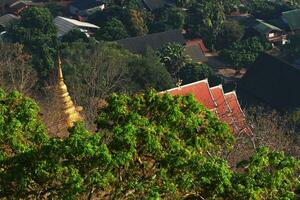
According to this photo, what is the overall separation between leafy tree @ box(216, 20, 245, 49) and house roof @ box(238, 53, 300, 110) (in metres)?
7.95

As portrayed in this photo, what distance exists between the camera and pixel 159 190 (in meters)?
7.83

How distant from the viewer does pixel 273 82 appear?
34375 mm

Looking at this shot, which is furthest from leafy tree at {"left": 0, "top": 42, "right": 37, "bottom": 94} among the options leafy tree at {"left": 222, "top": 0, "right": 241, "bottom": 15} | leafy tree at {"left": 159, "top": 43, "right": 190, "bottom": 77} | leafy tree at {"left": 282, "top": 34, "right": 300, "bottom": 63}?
leafy tree at {"left": 222, "top": 0, "right": 241, "bottom": 15}

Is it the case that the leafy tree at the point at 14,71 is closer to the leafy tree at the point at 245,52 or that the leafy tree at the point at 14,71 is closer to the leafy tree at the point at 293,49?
the leafy tree at the point at 245,52

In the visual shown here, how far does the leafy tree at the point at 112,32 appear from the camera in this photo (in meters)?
42.0

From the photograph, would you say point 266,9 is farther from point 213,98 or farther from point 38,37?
point 213,98

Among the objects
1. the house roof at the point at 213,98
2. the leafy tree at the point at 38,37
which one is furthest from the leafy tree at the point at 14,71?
the house roof at the point at 213,98

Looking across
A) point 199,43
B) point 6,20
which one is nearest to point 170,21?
point 199,43

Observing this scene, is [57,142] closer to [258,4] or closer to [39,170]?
[39,170]

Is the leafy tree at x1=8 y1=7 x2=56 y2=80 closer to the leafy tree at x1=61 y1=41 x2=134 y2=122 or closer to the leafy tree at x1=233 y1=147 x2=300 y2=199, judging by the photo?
the leafy tree at x1=61 y1=41 x2=134 y2=122

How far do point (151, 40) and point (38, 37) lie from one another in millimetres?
9323

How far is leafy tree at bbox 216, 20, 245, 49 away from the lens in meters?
43.8

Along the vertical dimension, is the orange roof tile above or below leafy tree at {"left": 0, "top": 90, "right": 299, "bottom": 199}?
below

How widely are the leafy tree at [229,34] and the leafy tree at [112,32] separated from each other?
27.2 ft
